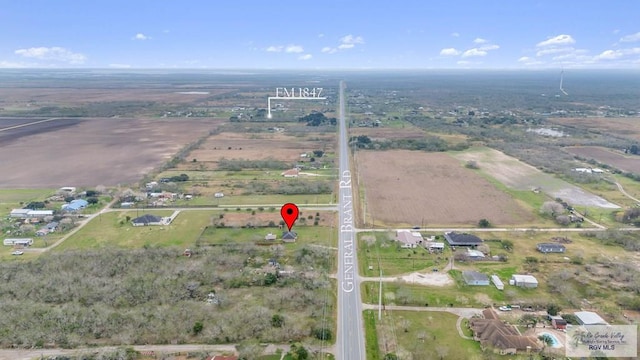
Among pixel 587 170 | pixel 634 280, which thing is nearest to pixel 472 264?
pixel 634 280

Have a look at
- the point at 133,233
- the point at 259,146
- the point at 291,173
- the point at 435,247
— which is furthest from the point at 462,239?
the point at 259,146

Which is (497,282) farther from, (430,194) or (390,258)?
(430,194)

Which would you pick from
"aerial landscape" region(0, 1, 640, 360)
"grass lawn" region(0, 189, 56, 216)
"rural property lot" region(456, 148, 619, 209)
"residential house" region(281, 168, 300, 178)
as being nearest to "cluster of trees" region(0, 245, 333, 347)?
"aerial landscape" region(0, 1, 640, 360)

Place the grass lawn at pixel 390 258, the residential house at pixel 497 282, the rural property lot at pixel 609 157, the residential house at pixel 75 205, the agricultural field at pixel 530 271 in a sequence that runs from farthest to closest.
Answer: the rural property lot at pixel 609 157
the residential house at pixel 75 205
the grass lawn at pixel 390 258
the residential house at pixel 497 282
the agricultural field at pixel 530 271

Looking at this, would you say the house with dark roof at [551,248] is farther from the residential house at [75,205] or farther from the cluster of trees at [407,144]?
the residential house at [75,205]

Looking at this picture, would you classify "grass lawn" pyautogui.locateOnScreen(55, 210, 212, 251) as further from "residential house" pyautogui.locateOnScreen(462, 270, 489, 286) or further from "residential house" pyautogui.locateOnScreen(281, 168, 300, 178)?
"residential house" pyautogui.locateOnScreen(462, 270, 489, 286)

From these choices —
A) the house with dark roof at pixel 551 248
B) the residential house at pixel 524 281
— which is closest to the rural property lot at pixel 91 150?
the residential house at pixel 524 281

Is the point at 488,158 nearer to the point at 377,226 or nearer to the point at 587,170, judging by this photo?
the point at 587,170
